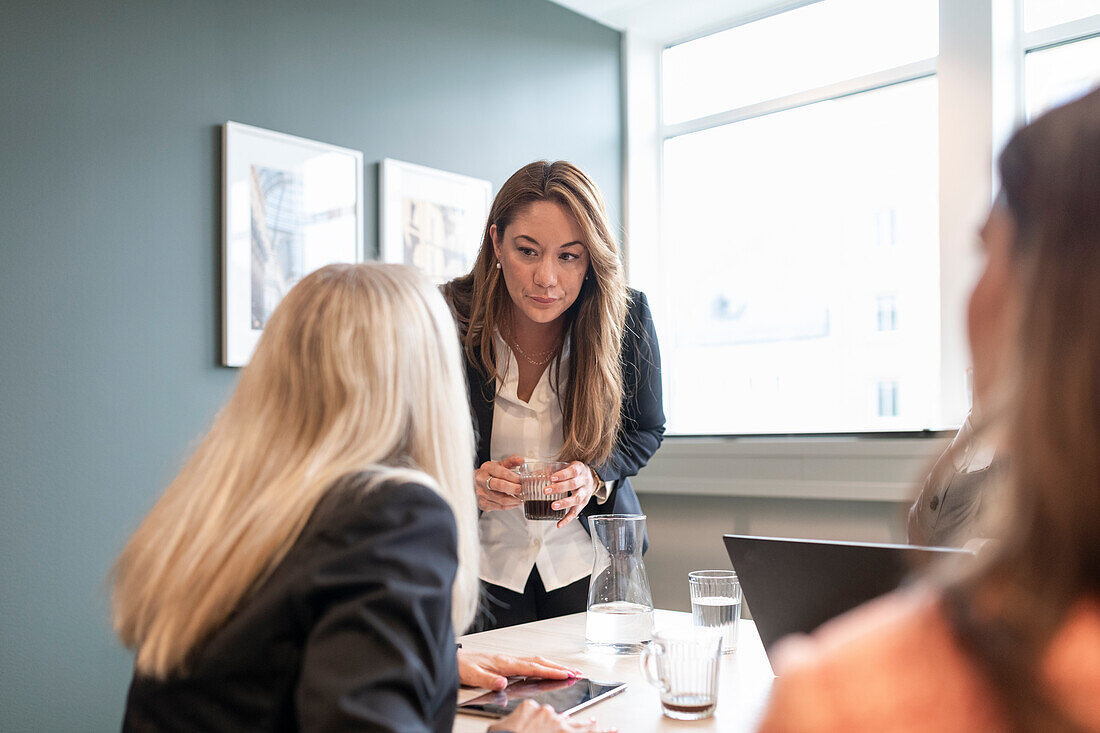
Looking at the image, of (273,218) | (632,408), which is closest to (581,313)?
(632,408)

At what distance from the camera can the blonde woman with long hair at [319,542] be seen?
869 millimetres

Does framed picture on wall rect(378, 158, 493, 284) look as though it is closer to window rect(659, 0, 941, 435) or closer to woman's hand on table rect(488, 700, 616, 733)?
window rect(659, 0, 941, 435)

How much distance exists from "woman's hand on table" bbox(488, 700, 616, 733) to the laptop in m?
0.27

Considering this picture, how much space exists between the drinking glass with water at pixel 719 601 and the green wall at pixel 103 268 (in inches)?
62.5

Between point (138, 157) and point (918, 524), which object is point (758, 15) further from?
point (918, 524)

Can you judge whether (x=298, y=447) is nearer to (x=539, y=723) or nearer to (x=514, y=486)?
(x=539, y=723)

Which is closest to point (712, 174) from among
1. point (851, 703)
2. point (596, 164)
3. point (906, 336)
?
point (596, 164)

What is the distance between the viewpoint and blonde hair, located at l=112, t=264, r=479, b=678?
942 millimetres

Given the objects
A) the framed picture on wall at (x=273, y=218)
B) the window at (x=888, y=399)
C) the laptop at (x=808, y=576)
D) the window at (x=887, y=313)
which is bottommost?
the laptop at (x=808, y=576)

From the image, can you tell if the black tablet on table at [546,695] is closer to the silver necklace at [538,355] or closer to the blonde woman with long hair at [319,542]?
the blonde woman with long hair at [319,542]

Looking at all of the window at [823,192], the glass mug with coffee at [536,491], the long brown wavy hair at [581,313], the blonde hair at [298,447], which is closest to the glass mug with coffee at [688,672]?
the blonde hair at [298,447]

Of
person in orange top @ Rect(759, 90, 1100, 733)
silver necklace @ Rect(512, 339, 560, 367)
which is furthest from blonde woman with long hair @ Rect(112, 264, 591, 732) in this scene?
silver necklace @ Rect(512, 339, 560, 367)

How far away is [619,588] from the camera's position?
60.9 inches

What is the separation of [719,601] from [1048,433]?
1106 mm
